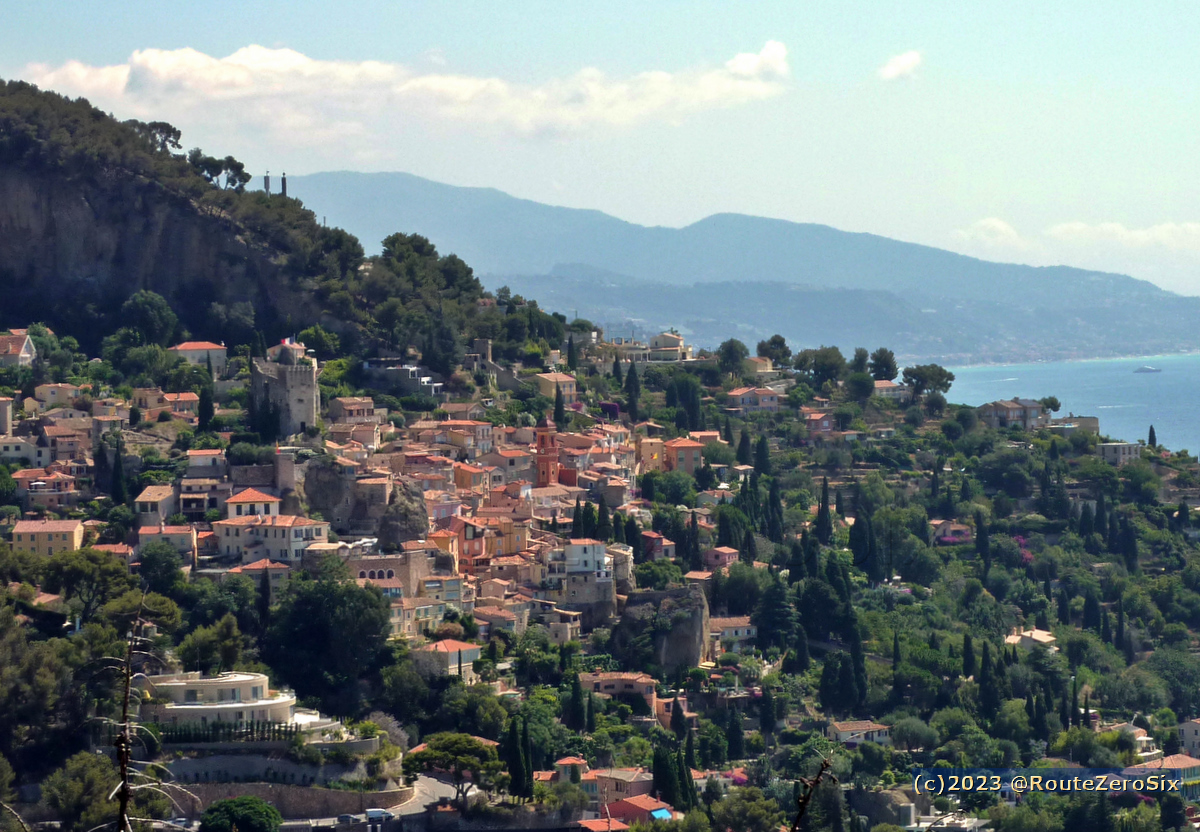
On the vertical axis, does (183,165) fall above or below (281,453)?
above

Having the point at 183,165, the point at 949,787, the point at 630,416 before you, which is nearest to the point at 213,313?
the point at 183,165


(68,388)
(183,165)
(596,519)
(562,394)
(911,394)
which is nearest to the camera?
(596,519)

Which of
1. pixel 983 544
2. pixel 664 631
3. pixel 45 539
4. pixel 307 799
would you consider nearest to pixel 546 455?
pixel 664 631

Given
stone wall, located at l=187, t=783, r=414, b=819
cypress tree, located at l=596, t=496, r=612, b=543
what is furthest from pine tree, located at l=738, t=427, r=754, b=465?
stone wall, located at l=187, t=783, r=414, b=819

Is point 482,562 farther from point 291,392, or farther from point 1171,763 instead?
point 1171,763

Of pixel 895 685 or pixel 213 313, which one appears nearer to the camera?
pixel 895 685

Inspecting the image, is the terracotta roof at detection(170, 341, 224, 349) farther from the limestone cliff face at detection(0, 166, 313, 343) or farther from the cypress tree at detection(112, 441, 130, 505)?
the cypress tree at detection(112, 441, 130, 505)

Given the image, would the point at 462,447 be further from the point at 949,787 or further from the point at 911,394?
the point at 911,394
